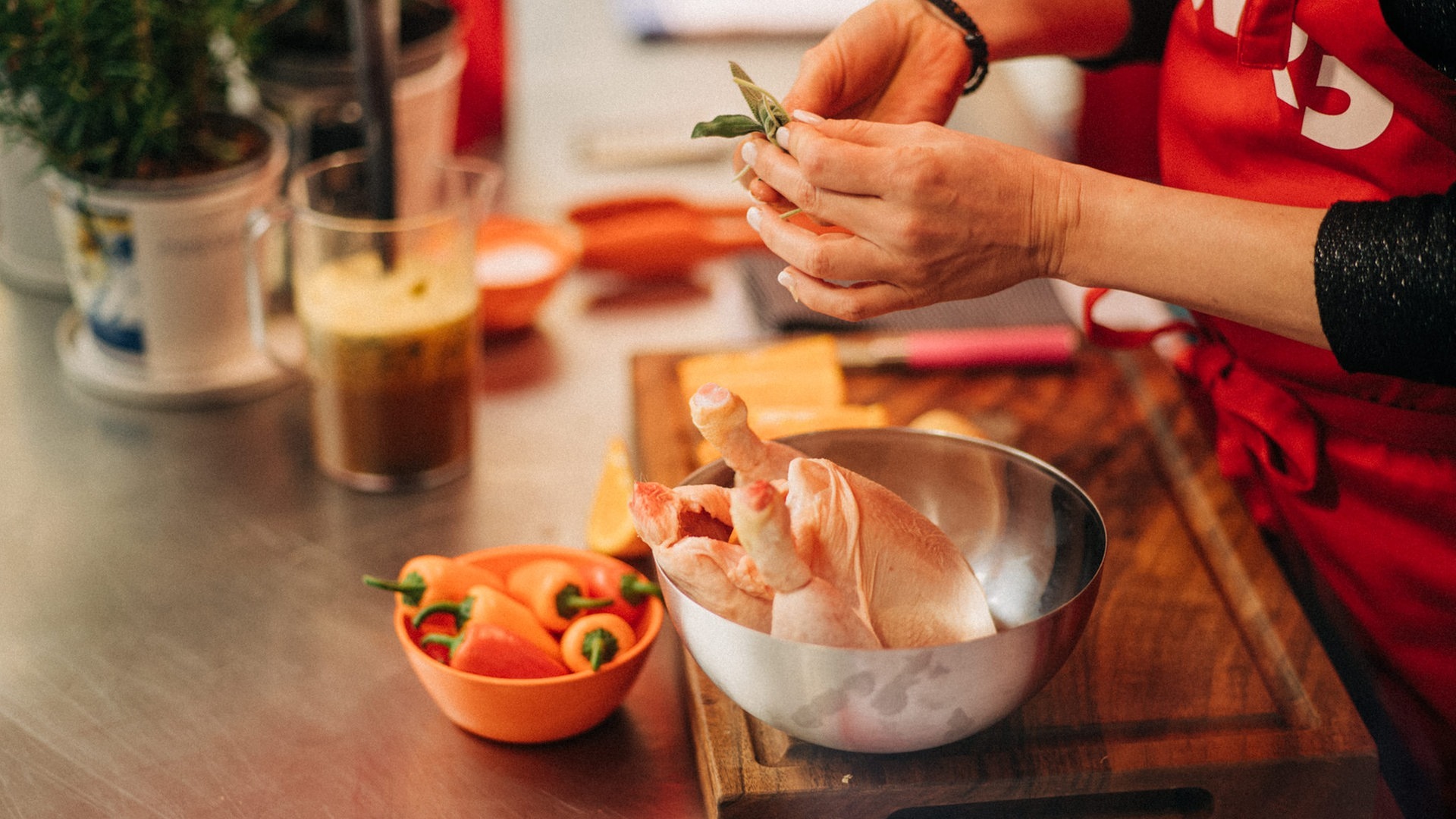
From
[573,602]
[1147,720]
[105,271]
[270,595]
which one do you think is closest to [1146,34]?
[1147,720]

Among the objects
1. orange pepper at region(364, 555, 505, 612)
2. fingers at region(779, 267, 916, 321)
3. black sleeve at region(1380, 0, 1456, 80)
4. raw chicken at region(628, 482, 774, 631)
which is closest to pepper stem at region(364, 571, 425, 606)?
orange pepper at region(364, 555, 505, 612)

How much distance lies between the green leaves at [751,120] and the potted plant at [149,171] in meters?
0.64

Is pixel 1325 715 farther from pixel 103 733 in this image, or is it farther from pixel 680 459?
pixel 103 733

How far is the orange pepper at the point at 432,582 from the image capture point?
96 cm

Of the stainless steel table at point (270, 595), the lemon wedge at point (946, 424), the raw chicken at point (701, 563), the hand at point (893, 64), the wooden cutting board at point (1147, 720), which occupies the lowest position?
the stainless steel table at point (270, 595)

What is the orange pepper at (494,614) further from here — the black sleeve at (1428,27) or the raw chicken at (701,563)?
the black sleeve at (1428,27)

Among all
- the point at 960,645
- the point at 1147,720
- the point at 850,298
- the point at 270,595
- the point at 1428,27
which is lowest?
the point at 270,595

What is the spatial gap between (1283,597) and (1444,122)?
425mm

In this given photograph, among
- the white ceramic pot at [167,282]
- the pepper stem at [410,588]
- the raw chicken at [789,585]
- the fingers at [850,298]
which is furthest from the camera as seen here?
the white ceramic pot at [167,282]

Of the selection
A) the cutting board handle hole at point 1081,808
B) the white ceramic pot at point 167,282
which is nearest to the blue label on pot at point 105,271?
the white ceramic pot at point 167,282

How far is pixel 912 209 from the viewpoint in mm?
788

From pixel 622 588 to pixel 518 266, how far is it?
707 millimetres

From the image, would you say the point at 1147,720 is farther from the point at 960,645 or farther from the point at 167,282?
the point at 167,282

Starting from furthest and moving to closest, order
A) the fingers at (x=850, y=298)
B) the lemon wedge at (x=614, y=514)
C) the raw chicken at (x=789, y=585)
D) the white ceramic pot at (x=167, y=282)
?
the white ceramic pot at (x=167, y=282)
the lemon wedge at (x=614, y=514)
the fingers at (x=850, y=298)
the raw chicken at (x=789, y=585)
